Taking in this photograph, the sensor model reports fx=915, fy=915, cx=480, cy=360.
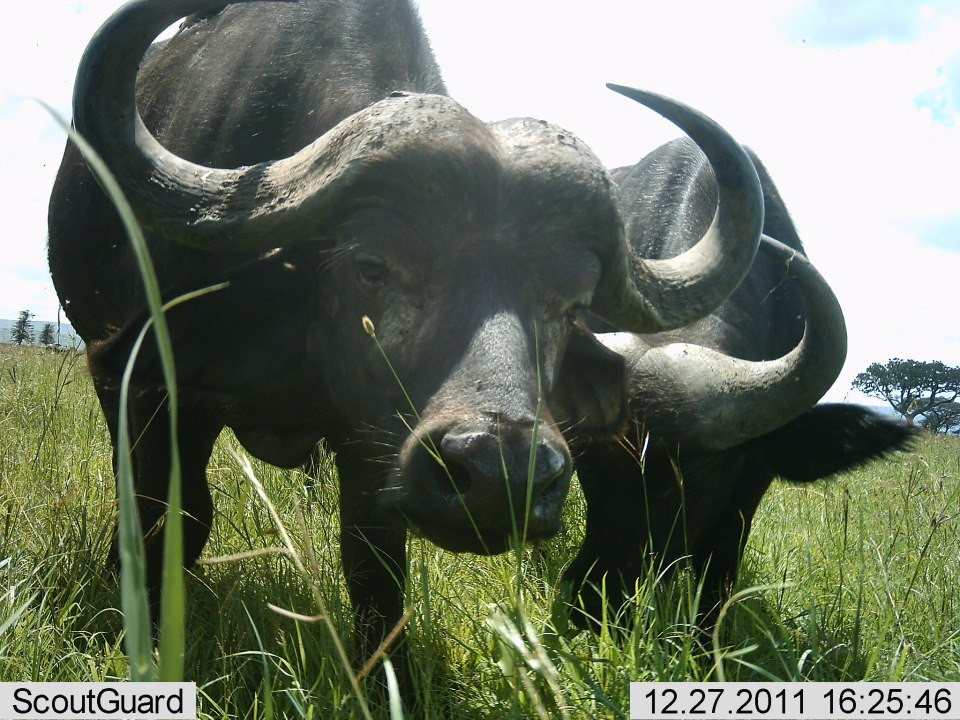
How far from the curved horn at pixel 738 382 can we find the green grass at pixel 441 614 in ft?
1.49

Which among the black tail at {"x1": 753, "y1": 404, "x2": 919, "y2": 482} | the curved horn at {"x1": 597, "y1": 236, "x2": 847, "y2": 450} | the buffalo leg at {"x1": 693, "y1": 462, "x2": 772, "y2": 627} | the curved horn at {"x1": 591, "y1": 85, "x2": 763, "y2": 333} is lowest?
the buffalo leg at {"x1": 693, "y1": 462, "x2": 772, "y2": 627}

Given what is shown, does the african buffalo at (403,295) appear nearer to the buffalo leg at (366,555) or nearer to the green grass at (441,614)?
the buffalo leg at (366,555)

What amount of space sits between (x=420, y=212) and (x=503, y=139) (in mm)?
456

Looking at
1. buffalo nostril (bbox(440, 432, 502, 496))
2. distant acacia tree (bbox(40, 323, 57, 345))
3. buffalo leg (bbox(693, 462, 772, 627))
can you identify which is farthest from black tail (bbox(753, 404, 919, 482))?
distant acacia tree (bbox(40, 323, 57, 345))

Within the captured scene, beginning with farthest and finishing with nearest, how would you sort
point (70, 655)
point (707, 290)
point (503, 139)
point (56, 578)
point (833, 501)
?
point (833, 501), point (707, 290), point (56, 578), point (503, 139), point (70, 655)

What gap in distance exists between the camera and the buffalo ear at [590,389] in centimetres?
338

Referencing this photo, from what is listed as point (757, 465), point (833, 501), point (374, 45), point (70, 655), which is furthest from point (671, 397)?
point (833, 501)

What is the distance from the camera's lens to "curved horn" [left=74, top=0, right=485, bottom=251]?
278 centimetres

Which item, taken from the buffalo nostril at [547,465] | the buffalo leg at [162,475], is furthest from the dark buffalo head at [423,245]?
the buffalo leg at [162,475]

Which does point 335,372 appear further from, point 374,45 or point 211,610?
point 374,45

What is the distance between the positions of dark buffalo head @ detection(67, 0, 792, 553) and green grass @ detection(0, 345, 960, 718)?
35cm

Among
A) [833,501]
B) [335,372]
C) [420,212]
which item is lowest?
[833,501]

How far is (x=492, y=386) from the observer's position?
2.31 meters

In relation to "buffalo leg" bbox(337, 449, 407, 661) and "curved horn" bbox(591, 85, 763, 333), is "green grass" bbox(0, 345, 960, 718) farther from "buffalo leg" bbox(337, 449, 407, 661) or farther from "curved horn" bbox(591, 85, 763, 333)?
"curved horn" bbox(591, 85, 763, 333)
